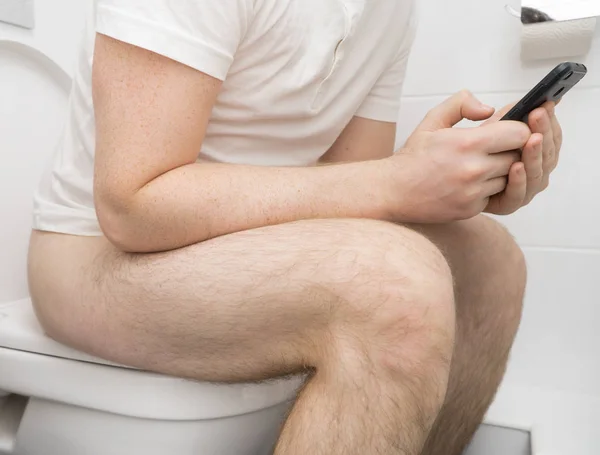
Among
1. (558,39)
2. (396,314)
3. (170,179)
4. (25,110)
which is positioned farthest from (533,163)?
(25,110)

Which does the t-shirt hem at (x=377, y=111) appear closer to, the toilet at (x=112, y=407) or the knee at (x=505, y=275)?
the knee at (x=505, y=275)

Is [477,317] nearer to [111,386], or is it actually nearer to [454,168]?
[454,168]

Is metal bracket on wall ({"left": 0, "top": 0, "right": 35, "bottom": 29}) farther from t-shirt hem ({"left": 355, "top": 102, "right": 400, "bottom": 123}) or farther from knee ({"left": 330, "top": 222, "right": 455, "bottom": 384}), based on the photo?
knee ({"left": 330, "top": 222, "right": 455, "bottom": 384})

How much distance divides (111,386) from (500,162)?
44cm

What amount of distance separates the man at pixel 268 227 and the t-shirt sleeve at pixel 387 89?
0.19 metres

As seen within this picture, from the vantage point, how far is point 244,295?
0.54 meters

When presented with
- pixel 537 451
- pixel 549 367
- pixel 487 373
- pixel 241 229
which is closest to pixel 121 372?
pixel 241 229

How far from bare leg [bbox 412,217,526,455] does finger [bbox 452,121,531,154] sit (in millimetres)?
133

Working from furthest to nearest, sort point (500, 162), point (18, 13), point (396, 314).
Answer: point (18, 13)
point (500, 162)
point (396, 314)

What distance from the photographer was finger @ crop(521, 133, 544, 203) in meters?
0.60

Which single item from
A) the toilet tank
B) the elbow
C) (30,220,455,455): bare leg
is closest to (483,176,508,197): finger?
(30,220,455,455): bare leg

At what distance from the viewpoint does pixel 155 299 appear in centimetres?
58

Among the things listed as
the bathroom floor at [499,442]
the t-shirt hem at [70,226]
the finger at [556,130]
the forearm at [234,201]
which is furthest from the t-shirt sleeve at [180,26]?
the bathroom floor at [499,442]

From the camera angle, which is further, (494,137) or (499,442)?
(499,442)
